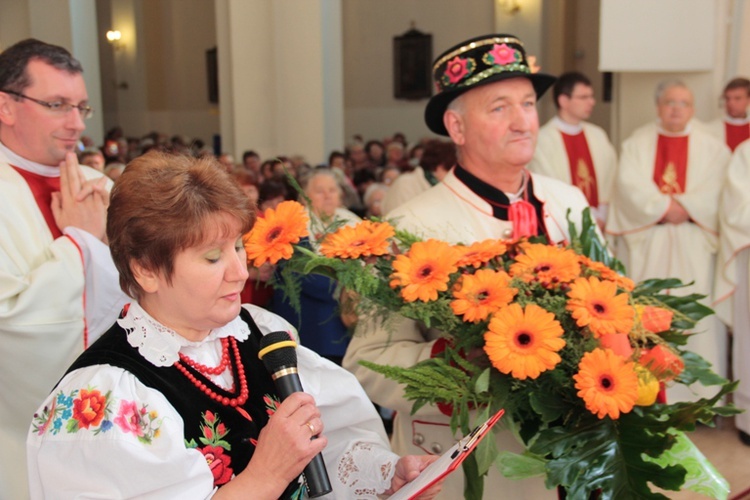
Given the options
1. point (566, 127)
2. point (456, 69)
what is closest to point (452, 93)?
point (456, 69)

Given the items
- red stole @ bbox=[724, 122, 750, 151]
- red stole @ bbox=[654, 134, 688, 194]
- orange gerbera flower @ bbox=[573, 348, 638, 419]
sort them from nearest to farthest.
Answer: orange gerbera flower @ bbox=[573, 348, 638, 419] → red stole @ bbox=[654, 134, 688, 194] → red stole @ bbox=[724, 122, 750, 151]

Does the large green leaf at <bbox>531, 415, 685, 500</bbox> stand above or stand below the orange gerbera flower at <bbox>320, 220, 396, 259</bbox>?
below

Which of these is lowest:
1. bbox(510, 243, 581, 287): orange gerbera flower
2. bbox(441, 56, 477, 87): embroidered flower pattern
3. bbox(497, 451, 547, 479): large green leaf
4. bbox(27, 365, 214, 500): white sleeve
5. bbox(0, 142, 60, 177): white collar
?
bbox(497, 451, 547, 479): large green leaf

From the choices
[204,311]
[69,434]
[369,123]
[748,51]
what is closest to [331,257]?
[204,311]

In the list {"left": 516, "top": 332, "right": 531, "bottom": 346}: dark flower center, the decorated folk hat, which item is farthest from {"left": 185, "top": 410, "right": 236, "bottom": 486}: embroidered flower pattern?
the decorated folk hat

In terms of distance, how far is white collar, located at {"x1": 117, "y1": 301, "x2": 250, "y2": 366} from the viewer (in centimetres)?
160

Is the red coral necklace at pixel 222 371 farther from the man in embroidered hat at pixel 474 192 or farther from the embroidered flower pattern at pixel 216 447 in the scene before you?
the man in embroidered hat at pixel 474 192

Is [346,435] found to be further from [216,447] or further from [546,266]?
[546,266]

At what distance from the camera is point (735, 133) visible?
6473 millimetres

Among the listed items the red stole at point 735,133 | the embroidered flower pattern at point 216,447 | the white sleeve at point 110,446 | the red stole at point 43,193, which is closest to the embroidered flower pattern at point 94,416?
the white sleeve at point 110,446

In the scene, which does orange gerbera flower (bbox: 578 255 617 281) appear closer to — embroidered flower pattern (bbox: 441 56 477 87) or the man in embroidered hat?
the man in embroidered hat

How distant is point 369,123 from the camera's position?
734 inches

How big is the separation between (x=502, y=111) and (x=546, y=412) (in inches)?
42.2

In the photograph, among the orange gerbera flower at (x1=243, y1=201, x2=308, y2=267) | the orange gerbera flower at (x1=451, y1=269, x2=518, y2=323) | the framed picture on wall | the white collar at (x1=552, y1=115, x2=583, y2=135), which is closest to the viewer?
the orange gerbera flower at (x1=451, y1=269, x2=518, y2=323)
